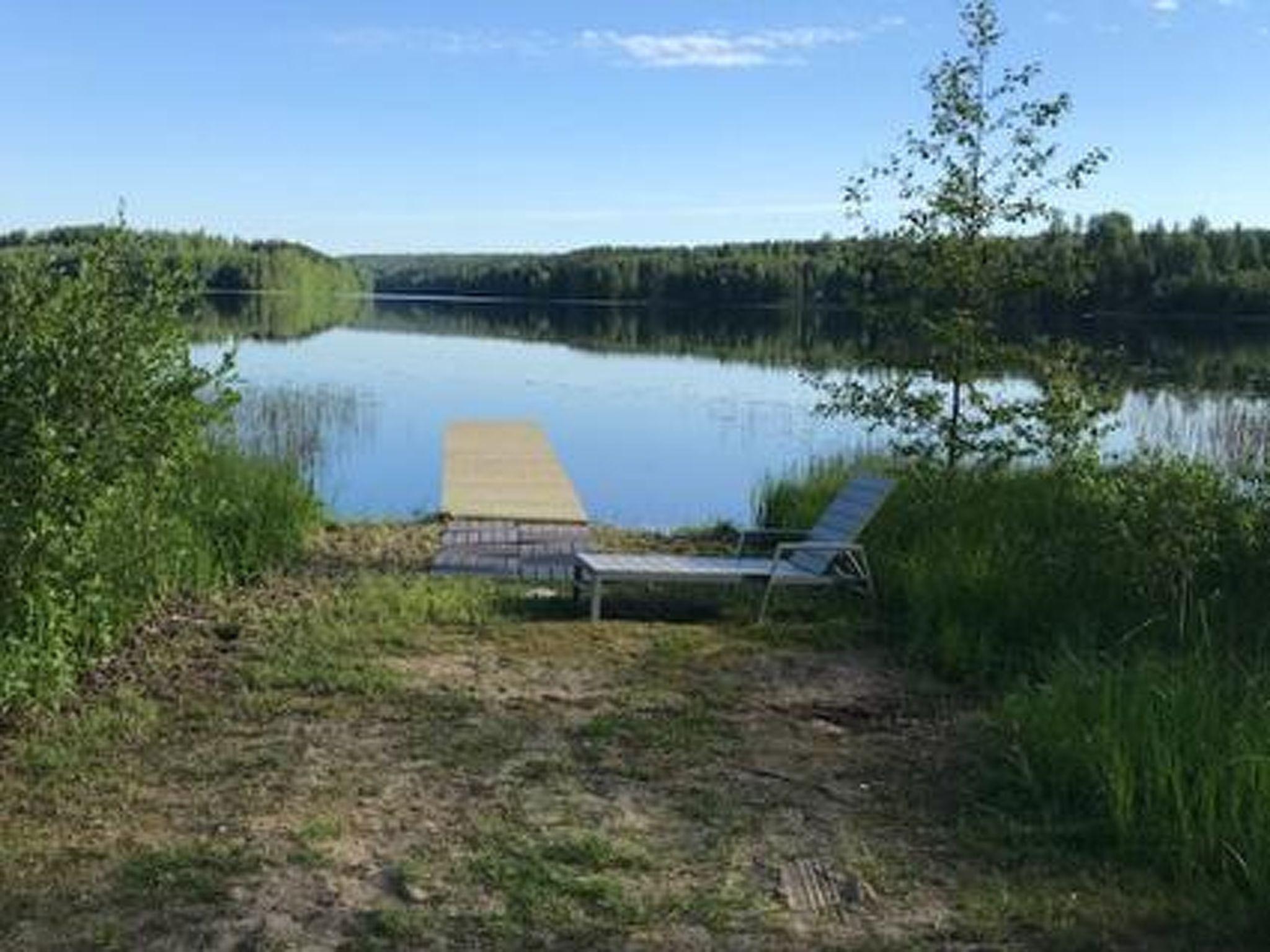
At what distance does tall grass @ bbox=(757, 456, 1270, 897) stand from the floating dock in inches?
76.4

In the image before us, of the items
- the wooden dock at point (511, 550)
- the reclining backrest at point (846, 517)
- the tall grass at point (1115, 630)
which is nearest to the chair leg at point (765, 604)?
the reclining backrest at point (846, 517)

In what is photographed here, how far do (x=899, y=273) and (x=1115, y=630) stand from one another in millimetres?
3502

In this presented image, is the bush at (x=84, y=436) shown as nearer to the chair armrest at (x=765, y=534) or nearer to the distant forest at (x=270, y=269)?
the chair armrest at (x=765, y=534)

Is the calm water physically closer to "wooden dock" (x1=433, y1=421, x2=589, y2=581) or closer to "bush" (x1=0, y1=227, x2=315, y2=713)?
"wooden dock" (x1=433, y1=421, x2=589, y2=581)

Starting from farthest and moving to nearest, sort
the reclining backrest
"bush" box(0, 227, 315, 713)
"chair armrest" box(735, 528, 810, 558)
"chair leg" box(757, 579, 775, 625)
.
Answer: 1. "chair armrest" box(735, 528, 810, 558)
2. the reclining backrest
3. "chair leg" box(757, 579, 775, 625)
4. "bush" box(0, 227, 315, 713)

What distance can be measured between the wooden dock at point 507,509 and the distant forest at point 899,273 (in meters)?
2.64

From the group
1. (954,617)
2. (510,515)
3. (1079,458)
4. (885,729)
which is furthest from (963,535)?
(510,515)

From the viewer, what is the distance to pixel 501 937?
3553 millimetres

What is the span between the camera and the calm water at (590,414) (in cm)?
1494

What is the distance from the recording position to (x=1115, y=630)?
6672mm

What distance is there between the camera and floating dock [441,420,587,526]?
35.4ft

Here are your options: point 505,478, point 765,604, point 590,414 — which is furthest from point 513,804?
point 590,414

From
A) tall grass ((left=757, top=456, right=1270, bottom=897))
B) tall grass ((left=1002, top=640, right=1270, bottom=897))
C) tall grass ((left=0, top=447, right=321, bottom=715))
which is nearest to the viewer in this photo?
tall grass ((left=1002, top=640, right=1270, bottom=897))

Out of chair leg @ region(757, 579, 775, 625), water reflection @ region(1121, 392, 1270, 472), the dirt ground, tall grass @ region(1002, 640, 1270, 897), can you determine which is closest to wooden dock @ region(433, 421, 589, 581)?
chair leg @ region(757, 579, 775, 625)
